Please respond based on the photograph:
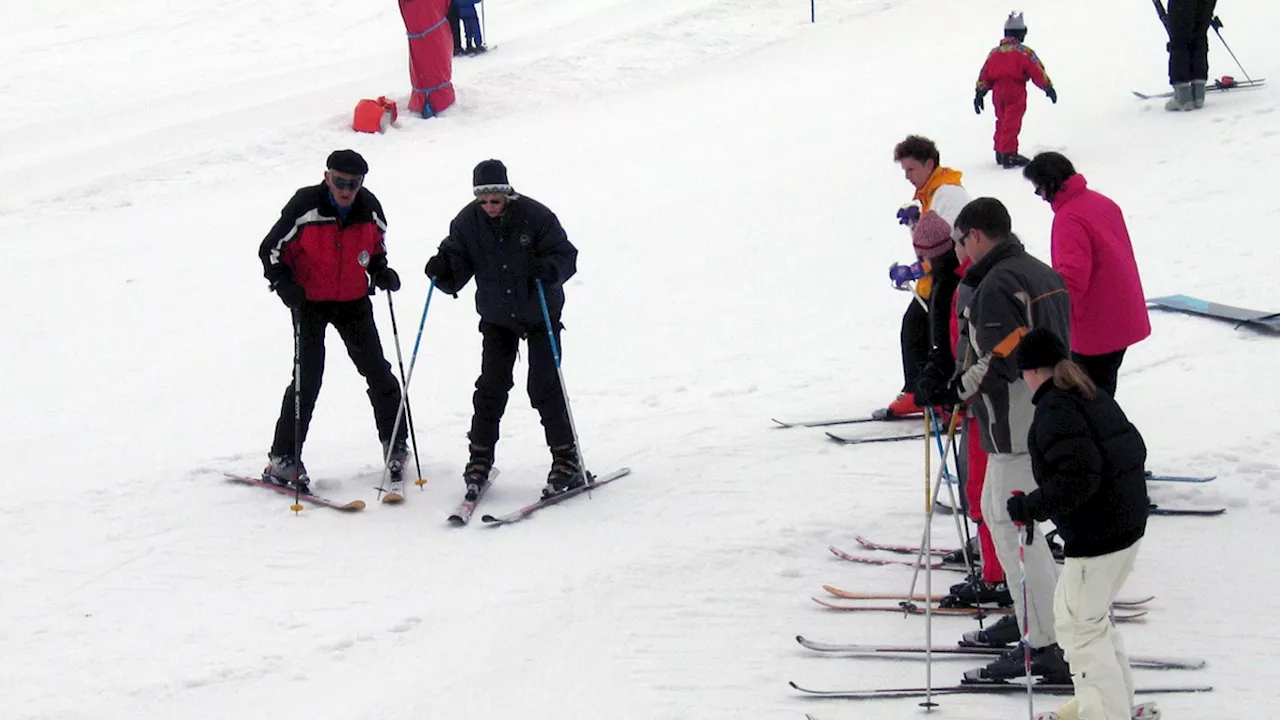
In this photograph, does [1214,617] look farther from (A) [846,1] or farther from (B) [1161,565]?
(A) [846,1]

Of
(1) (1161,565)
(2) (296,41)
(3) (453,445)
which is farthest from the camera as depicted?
(2) (296,41)

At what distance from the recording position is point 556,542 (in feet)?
20.3

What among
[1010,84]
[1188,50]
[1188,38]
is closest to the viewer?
[1010,84]

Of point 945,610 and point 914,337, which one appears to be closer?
point 945,610

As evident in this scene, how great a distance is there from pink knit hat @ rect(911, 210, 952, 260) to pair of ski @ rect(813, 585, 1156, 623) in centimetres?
133

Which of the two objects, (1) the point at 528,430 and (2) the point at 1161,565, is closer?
(2) the point at 1161,565

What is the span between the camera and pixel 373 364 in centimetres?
705

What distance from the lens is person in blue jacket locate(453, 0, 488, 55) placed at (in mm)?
Result: 17609

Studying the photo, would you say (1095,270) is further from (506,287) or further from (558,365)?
(506,287)

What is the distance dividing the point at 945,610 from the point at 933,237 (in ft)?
4.68

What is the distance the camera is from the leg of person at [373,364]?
6965 mm

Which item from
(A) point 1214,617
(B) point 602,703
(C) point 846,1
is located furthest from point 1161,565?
(C) point 846,1

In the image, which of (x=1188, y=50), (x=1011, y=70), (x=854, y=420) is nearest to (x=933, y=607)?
(x=854, y=420)

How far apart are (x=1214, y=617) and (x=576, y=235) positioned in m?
7.55
